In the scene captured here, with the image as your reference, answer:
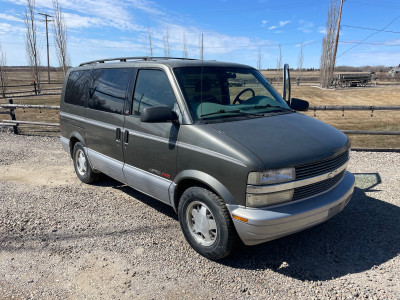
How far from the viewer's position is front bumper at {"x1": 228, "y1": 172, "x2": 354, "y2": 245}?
2885mm

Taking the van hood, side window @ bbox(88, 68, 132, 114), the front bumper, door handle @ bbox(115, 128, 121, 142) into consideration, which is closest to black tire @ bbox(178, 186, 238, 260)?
the front bumper

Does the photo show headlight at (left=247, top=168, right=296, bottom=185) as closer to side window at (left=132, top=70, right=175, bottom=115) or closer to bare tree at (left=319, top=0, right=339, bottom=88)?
side window at (left=132, top=70, right=175, bottom=115)

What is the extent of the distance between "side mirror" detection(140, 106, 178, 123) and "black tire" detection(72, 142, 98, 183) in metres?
2.62

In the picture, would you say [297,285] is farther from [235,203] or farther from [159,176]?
[159,176]

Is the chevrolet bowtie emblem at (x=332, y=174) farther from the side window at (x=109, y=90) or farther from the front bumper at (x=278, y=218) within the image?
the side window at (x=109, y=90)

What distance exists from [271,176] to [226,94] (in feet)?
5.09

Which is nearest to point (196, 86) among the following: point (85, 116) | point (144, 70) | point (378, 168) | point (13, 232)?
point (144, 70)

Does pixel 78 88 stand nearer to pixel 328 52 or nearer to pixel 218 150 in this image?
pixel 218 150

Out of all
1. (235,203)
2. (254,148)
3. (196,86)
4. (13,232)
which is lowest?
(13,232)

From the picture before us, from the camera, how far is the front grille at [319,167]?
3.04m

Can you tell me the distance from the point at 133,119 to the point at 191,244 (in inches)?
69.6

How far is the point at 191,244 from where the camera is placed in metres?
3.60

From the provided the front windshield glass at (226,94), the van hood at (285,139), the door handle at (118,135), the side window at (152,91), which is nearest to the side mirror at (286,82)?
the front windshield glass at (226,94)

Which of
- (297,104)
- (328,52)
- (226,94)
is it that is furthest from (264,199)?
(328,52)
